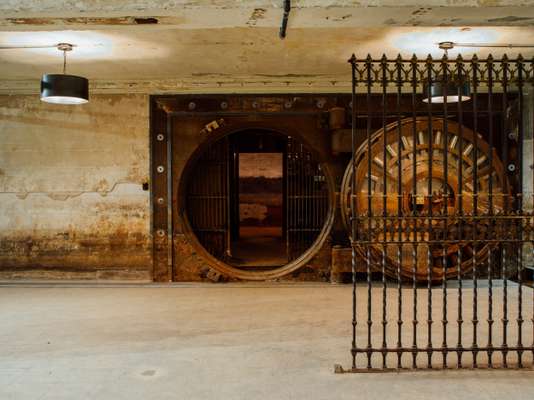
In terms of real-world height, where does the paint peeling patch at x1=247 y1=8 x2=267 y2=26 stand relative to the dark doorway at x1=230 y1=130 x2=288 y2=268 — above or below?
above

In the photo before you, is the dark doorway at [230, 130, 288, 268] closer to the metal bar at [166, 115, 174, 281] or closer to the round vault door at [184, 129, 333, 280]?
the round vault door at [184, 129, 333, 280]

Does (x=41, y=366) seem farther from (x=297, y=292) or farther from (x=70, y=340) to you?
(x=297, y=292)

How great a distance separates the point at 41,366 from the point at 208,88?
4.58 m

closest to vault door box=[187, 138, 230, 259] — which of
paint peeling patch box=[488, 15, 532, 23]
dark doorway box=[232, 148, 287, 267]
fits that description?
dark doorway box=[232, 148, 287, 267]

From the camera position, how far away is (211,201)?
26.9ft

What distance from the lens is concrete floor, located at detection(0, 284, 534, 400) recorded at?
3541mm

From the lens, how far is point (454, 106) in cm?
747

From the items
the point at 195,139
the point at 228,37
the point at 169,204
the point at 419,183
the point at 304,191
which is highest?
the point at 228,37

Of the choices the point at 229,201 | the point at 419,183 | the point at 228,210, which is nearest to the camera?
the point at 419,183

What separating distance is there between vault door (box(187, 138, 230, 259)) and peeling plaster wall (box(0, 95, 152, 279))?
2.83 ft

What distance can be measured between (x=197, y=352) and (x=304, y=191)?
4519 mm

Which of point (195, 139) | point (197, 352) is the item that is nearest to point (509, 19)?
point (197, 352)

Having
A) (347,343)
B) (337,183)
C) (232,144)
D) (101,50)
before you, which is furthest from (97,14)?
(232,144)

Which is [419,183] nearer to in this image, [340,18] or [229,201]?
[229,201]
